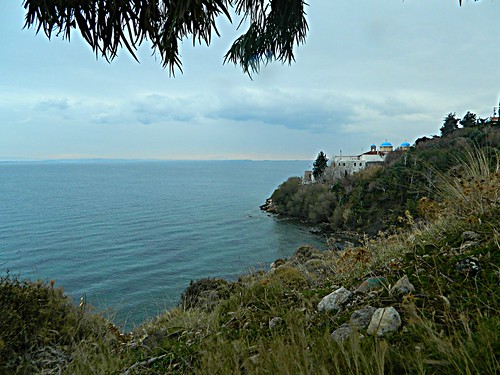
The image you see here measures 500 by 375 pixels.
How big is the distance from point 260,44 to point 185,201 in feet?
163

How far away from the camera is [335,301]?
2.20 metres

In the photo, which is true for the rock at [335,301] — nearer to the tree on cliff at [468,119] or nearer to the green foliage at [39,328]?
the green foliage at [39,328]

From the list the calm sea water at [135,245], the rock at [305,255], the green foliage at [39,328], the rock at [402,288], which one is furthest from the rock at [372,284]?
the rock at [305,255]

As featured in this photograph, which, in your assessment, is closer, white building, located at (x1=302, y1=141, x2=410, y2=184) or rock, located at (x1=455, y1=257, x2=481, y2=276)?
rock, located at (x1=455, y1=257, x2=481, y2=276)

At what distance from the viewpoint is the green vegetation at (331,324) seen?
1.15 m

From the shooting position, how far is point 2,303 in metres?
2.74

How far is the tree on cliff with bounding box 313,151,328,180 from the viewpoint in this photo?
52.9 m

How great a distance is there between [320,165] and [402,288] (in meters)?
53.6

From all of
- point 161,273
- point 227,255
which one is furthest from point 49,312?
point 227,255

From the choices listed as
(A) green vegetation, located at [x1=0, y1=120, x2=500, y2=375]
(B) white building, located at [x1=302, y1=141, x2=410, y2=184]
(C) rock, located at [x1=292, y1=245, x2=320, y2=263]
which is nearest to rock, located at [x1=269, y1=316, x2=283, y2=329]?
(A) green vegetation, located at [x1=0, y1=120, x2=500, y2=375]

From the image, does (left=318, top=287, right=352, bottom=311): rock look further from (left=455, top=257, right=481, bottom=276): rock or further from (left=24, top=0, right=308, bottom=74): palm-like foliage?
(left=24, top=0, right=308, bottom=74): palm-like foliage

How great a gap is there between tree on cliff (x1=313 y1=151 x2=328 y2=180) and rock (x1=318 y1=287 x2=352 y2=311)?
50885 millimetres

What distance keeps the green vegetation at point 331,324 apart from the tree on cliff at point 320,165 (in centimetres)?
4997

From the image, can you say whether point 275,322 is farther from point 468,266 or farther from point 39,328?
point 39,328
